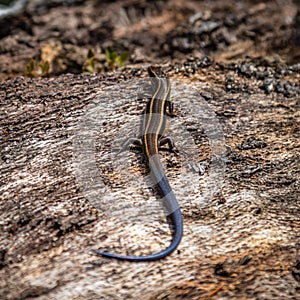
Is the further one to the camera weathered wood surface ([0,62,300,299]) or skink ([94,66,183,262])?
skink ([94,66,183,262])

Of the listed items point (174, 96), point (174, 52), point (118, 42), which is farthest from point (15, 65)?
point (174, 96)

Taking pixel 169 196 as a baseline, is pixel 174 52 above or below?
below

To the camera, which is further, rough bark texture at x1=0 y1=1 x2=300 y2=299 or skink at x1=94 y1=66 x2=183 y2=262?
skink at x1=94 y1=66 x2=183 y2=262

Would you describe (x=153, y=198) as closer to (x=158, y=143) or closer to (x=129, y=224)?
(x=129, y=224)

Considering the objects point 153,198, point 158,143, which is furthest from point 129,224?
point 158,143

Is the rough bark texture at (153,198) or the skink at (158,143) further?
the skink at (158,143)

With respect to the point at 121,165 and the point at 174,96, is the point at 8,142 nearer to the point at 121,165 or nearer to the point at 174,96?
the point at 121,165
